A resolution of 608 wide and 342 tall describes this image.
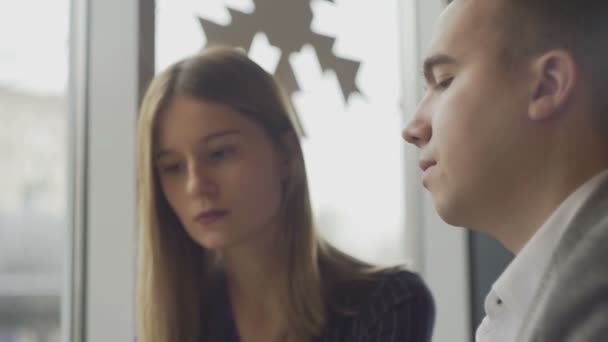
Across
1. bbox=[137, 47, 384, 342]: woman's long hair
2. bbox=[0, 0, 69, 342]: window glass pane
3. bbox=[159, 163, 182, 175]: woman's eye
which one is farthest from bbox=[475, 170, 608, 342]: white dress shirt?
bbox=[0, 0, 69, 342]: window glass pane

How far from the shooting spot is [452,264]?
1.30 meters

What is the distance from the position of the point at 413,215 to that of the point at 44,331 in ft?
1.95

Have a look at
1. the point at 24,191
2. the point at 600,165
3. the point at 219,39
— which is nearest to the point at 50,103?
the point at 24,191

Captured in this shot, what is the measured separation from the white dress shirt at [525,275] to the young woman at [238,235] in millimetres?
184

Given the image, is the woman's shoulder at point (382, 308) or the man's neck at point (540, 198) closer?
the man's neck at point (540, 198)

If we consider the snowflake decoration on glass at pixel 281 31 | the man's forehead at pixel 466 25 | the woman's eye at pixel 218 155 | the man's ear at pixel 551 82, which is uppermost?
the snowflake decoration on glass at pixel 281 31

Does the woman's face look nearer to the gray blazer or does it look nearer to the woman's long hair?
the woman's long hair

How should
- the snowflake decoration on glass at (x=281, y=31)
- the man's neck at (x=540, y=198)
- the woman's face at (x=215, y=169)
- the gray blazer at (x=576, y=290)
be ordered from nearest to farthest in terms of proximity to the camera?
the gray blazer at (x=576, y=290) < the man's neck at (x=540, y=198) < the woman's face at (x=215, y=169) < the snowflake decoration on glass at (x=281, y=31)

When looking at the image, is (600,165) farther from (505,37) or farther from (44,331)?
(44,331)

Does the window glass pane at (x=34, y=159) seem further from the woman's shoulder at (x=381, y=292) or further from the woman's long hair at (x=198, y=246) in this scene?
the woman's shoulder at (x=381, y=292)

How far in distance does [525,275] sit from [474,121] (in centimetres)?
14

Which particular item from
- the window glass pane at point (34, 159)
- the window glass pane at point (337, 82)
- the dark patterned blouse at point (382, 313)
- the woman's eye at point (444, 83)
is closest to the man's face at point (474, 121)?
the woman's eye at point (444, 83)

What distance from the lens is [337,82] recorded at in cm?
117

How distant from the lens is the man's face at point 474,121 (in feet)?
2.37
